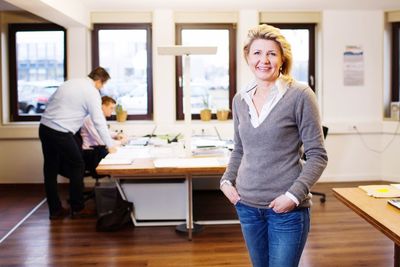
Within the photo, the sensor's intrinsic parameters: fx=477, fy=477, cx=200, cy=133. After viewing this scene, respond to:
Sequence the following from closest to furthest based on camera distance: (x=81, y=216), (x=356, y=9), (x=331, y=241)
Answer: (x=331, y=241)
(x=81, y=216)
(x=356, y=9)

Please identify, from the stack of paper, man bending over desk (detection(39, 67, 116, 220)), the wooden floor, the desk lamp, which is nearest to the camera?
the stack of paper

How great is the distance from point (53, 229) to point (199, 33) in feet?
10.5

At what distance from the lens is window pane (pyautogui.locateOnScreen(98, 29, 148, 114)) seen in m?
6.30

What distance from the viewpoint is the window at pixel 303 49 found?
21.0 ft

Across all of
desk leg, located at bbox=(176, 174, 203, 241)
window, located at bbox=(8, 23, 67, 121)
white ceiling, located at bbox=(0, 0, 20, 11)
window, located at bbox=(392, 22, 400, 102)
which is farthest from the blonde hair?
window, located at bbox=(392, 22, 400, 102)

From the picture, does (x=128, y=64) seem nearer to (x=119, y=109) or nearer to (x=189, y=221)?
(x=119, y=109)

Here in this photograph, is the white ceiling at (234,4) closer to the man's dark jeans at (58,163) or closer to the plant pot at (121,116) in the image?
the plant pot at (121,116)

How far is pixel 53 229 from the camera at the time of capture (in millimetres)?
4371

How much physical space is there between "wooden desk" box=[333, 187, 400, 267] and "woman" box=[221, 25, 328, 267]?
11.4 inches

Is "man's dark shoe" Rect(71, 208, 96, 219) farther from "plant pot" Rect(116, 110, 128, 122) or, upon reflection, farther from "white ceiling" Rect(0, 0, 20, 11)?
"white ceiling" Rect(0, 0, 20, 11)

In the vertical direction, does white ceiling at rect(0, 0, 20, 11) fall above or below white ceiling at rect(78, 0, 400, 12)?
above

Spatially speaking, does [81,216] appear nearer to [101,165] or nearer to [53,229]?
[53,229]

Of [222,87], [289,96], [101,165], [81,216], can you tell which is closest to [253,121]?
[289,96]

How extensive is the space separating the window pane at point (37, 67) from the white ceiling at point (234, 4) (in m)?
0.83
